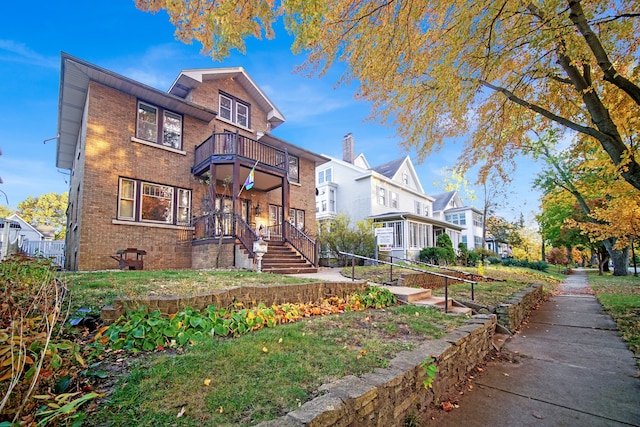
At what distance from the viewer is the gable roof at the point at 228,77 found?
1252 cm

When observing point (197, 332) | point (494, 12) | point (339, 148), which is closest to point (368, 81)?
point (494, 12)

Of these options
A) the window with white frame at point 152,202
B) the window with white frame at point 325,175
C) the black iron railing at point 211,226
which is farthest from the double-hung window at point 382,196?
the window with white frame at point 152,202

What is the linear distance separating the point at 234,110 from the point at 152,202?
623 cm

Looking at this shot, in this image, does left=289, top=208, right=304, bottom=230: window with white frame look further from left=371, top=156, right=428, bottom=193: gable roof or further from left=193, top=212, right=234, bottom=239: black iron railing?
left=371, top=156, right=428, bottom=193: gable roof

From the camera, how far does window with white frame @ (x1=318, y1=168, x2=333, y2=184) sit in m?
26.7

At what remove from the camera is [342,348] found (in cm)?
364

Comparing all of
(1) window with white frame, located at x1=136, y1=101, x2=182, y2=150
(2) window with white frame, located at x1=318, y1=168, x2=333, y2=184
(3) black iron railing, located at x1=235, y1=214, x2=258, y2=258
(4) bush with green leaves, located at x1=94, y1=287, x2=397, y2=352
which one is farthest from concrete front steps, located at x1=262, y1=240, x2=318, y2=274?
(2) window with white frame, located at x1=318, y1=168, x2=333, y2=184

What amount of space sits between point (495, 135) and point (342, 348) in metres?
7.25

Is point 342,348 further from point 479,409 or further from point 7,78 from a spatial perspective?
point 7,78

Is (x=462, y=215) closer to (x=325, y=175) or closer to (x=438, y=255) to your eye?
(x=438, y=255)

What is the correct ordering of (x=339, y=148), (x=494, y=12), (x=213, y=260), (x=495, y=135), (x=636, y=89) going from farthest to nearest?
(x=339, y=148)
(x=213, y=260)
(x=495, y=135)
(x=636, y=89)
(x=494, y=12)

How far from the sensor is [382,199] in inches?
982

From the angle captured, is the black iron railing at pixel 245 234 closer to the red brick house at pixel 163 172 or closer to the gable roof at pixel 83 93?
the red brick house at pixel 163 172

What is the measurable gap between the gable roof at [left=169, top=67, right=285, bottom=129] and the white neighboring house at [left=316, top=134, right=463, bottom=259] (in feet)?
22.7
